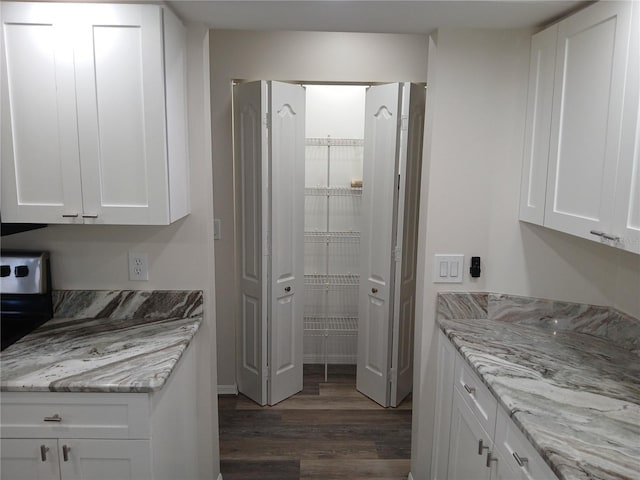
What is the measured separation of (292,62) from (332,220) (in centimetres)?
123

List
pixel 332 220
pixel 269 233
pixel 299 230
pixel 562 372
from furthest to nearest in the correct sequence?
pixel 332 220
pixel 299 230
pixel 269 233
pixel 562 372

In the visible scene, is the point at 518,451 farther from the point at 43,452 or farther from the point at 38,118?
the point at 38,118

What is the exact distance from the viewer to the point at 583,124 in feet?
5.67

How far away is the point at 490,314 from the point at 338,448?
123 centimetres

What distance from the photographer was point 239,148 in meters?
3.11

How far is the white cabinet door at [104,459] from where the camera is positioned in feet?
5.36

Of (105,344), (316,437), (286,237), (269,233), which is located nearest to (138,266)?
(105,344)

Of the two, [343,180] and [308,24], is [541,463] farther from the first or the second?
[343,180]

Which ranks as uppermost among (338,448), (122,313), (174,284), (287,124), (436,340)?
(287,124)

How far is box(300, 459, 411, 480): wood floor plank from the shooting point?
255 cm

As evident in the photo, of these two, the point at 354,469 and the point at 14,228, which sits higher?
the point at 14,228

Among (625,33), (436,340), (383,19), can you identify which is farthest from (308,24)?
(436,340)

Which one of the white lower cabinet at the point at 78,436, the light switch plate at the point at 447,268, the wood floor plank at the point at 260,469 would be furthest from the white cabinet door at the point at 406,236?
the white lower cabinet at the point at 78,436

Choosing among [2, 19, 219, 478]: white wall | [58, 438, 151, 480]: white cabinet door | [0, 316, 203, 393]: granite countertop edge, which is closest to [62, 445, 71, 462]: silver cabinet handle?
[58, 438, 151, 480]: white cabinet door
